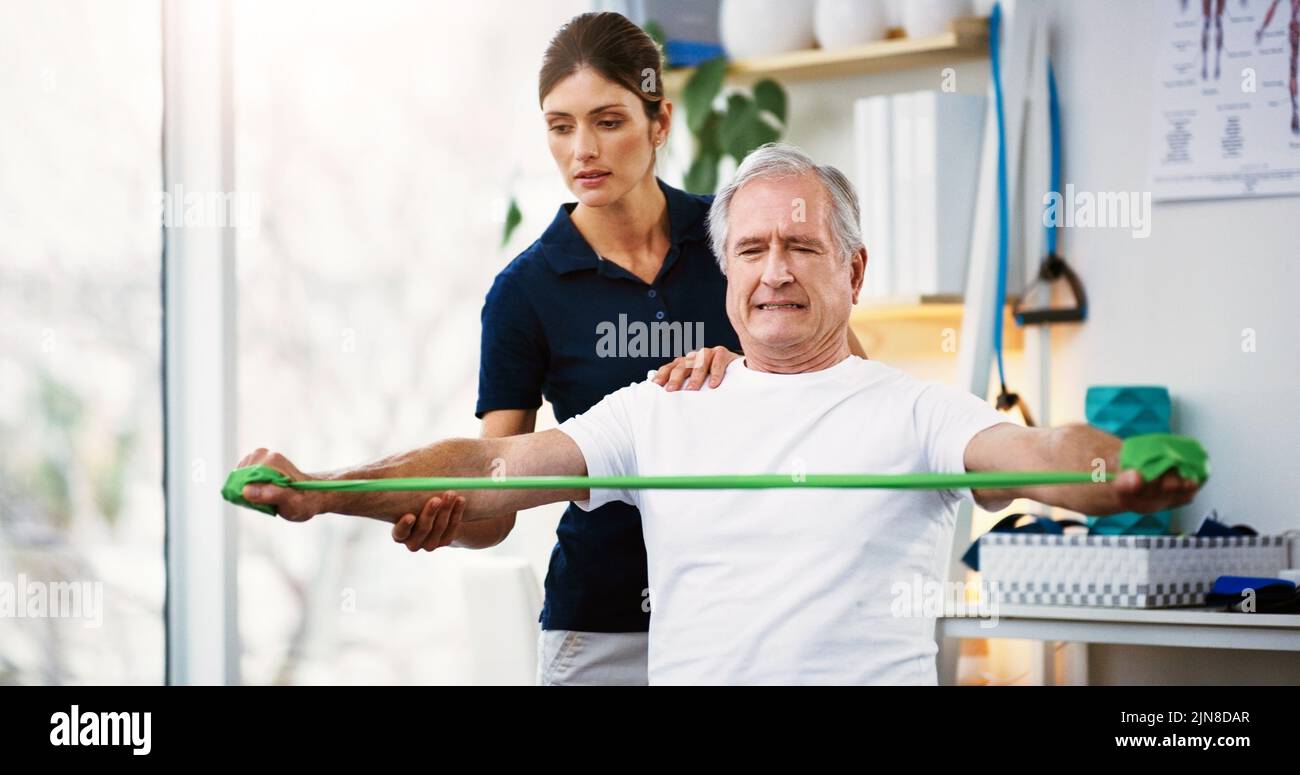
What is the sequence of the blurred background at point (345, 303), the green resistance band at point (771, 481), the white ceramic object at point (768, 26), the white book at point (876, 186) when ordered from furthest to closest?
1. the white ceramic object at point (768, 26)
2. the white book at point (876, 186)
3. the blurred background at point (345, 303)
4. the green resistance band at point (771, 481)

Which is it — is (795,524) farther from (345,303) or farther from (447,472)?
(345,303)

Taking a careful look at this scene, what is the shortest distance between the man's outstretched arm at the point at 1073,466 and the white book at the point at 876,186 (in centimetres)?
95

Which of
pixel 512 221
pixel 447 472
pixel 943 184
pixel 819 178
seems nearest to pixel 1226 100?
pixel 943 184

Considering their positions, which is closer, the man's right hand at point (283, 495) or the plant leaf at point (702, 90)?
the man's right hand at point (283, 495)

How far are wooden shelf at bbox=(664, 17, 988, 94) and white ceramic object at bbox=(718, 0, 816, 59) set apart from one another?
0.06ft

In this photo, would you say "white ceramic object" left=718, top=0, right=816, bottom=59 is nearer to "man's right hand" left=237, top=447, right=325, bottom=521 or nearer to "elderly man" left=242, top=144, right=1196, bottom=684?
"elderly man" left=242, top=144, right=1196, bottom=684

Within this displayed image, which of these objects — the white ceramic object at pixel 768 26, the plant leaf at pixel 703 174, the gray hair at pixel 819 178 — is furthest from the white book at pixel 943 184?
the gray hair at pixel 819 178

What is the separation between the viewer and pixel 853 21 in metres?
2.30

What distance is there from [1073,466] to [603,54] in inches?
27.4

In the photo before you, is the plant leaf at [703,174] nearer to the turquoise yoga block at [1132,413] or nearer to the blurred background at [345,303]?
the blurred background at [345,303]

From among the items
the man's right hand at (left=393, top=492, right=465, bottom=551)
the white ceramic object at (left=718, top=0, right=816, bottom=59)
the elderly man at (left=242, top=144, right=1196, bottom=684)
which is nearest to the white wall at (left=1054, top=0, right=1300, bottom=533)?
the white ceramic object at (left=718, top=0, right=816, bottom=59)

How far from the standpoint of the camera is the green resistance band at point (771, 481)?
3.59 feet

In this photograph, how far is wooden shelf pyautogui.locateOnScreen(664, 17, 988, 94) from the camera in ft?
7.32
